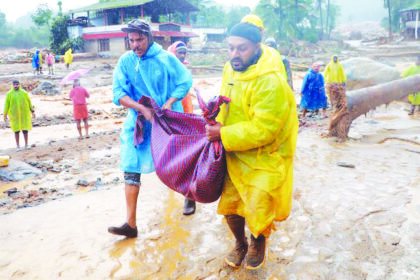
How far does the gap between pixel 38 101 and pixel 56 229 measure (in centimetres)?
1309

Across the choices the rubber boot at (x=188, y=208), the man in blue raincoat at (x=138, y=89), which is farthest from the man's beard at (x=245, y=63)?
the rubber boot at (x=188, y=208)

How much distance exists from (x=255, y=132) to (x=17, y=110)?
7.91 meters

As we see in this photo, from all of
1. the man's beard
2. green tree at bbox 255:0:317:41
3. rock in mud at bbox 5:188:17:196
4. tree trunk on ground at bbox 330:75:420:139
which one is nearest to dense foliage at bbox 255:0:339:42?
green tree at bbox 255:0:317:41

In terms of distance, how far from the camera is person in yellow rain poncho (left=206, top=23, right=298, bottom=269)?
7.14ft

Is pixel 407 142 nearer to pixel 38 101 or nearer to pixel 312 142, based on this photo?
pixel 312 142

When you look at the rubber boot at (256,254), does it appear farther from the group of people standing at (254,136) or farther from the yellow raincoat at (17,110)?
the yellow raincoat at (17,110)

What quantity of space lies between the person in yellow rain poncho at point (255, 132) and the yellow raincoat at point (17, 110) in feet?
24.6

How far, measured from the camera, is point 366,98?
24.0 feet

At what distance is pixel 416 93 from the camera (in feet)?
32.3

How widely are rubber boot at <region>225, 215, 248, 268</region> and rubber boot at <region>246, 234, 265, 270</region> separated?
99mm

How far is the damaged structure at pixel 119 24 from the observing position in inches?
1168

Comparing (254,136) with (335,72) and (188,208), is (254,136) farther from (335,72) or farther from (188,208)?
(335,72)

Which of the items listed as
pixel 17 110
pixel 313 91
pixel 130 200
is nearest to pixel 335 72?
pixel 313 91

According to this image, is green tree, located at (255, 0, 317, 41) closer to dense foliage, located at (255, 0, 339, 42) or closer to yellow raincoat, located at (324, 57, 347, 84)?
dense foliage, located at (255, 0, 339, 42)
